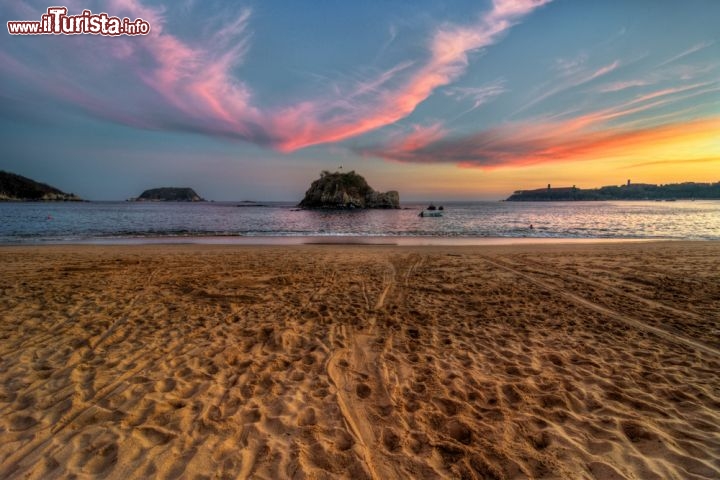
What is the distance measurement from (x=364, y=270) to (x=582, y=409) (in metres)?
8.87

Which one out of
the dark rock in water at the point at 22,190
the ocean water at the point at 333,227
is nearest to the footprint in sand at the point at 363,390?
the ocean water at the point at 333,227

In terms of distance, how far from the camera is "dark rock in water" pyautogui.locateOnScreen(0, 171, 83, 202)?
501 feet

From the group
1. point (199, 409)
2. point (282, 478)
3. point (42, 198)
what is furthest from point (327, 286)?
point (42, 198)

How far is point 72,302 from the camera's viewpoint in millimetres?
7762

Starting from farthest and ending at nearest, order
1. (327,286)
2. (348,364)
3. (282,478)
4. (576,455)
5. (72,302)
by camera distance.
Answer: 1. (327,286)
2. (72,302)
3. (348,364)
4. (576,455)
5. (282,478)

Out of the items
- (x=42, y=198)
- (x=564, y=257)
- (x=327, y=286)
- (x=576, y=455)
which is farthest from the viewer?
(x=42, y=198)

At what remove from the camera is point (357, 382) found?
4523mm

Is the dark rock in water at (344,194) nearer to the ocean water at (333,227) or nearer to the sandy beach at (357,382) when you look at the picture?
the ocean water at (333,227)

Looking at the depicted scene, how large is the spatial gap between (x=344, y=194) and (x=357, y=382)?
114 m

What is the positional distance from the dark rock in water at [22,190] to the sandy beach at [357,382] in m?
223

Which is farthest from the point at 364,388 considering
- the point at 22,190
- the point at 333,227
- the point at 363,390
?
the point at 22,190

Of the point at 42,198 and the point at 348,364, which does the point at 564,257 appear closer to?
the point at 348,364

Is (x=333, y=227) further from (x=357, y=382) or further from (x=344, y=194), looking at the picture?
(x=344, y=194)

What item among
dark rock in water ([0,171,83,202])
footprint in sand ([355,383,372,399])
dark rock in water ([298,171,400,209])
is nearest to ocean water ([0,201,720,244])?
footprint in sand ([355,383,372,399])
